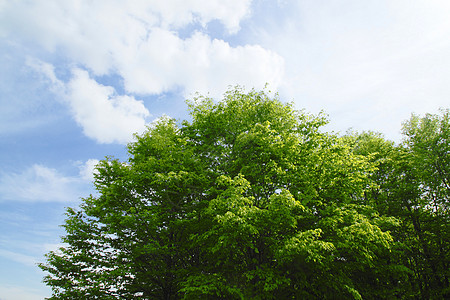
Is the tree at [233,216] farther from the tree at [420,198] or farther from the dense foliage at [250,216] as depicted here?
the tree at [420,198]

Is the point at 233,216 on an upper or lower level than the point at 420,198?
lower

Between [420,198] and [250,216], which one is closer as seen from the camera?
[250,216]

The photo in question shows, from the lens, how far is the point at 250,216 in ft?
35.0

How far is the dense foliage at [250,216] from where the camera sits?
11477 mm

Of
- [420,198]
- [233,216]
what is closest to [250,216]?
[233,216]

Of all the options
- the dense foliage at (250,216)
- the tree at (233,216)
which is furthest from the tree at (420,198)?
the tree at (233,216)

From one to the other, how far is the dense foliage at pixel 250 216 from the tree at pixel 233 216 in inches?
3.3

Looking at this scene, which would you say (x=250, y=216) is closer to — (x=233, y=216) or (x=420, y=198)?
(x=233, y=216)

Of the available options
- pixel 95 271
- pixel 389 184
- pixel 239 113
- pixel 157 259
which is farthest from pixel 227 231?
pixel 389 184

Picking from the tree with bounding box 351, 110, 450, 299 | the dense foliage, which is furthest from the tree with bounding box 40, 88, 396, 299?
the tree with bounding box 351, 110, 450, 299

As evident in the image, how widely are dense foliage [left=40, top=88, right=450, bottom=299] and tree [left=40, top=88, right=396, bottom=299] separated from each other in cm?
8

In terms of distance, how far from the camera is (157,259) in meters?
15.9

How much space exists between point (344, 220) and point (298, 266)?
3341mm

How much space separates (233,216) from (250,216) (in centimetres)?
113
